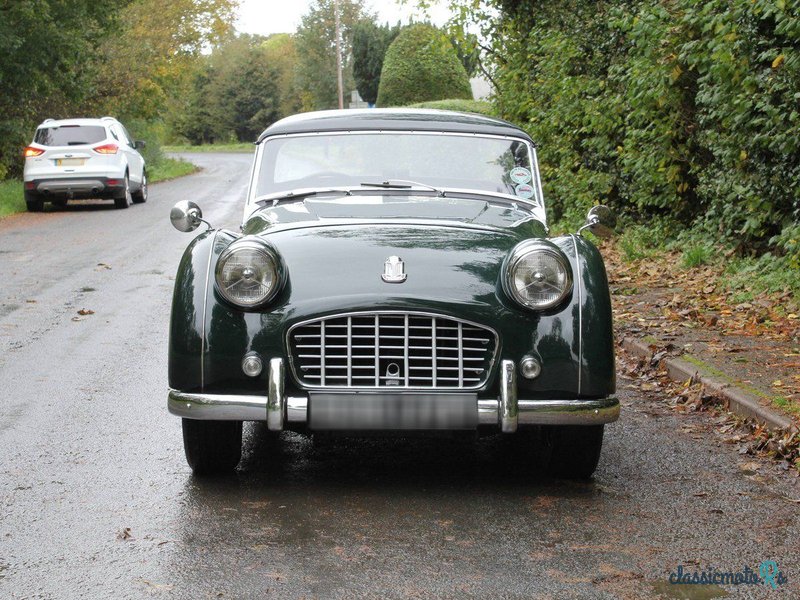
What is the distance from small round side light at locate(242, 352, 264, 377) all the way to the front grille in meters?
0.14

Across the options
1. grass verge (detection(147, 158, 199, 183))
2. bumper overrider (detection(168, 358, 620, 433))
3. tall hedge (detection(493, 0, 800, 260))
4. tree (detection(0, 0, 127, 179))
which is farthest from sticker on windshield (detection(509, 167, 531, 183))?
grass verge (detection(147, 158, 199, 183))

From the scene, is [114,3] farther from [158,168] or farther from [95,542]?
[95,542]

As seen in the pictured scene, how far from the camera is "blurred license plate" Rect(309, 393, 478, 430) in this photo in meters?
4.74

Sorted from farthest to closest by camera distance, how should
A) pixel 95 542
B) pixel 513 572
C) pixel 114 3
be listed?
pixel 114 3
pixel 95 542
pixel 513 572

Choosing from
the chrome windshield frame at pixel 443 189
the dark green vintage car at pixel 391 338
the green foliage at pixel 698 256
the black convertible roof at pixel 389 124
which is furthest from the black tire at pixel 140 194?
the dark green vintage car at pixel 391 338

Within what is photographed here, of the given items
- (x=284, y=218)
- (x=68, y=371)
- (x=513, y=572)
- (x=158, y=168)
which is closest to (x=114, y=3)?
(x=158, y=168)

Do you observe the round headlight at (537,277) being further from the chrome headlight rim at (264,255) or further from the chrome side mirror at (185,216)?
the chrome side mirror at (185,216)

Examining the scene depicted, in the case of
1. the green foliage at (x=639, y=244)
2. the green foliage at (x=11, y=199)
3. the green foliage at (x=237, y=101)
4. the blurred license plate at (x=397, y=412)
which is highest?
the blurred license plate at (x=397, y=412)

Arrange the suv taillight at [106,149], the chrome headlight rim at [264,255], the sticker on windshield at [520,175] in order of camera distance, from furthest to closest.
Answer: the suv taillight at [106,149] < the sticker on windshield at [520,175] < the chrome headlight rim at [264,255]

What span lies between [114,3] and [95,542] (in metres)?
26.1

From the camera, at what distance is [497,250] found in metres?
5.14

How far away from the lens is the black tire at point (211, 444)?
Result: 201 inches

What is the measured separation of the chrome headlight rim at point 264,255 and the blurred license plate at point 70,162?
18.6m

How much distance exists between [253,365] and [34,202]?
19.6 meters
